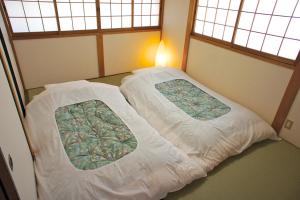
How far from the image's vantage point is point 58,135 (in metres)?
1.98

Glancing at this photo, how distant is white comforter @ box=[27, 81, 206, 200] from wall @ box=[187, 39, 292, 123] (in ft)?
4.73

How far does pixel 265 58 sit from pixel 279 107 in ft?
2.13

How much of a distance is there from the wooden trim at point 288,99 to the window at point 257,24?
23 centimetres

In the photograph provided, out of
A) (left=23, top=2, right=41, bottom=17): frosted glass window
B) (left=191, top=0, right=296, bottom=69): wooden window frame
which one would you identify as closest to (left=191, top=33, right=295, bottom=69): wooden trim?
(left=191, top=0, right=296, bottom=69): wooden window frame

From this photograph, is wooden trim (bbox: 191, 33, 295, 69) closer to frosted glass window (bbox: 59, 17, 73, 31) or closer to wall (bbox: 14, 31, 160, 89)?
wall (bbox: 14, 31, 160, 89)

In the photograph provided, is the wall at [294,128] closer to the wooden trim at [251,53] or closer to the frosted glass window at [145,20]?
the wooden trim at [251,53]

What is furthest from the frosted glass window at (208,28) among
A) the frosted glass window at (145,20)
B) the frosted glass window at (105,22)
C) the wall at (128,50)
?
the frosted glass window at (105,22)

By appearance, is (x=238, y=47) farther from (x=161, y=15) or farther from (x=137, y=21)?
(x=137, y=21)

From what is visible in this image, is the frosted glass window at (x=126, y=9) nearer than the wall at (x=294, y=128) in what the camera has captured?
No

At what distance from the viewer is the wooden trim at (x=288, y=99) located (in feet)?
7.61

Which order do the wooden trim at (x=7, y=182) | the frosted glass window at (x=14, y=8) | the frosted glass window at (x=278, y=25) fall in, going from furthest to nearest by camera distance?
1. the frosted glass window at (x=14, y=8)
2. the frosted glass window at (x=278, y=25)
3. the wooden trim at (x=7, y=182)

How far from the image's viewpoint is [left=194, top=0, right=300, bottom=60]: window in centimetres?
238

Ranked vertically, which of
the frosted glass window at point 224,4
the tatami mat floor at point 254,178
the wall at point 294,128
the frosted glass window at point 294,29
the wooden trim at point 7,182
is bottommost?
the tatami mat floor at point 254,178

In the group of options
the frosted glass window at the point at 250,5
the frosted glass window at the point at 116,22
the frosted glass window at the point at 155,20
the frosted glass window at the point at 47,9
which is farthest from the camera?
the frosted glass window at the point at 155,20
